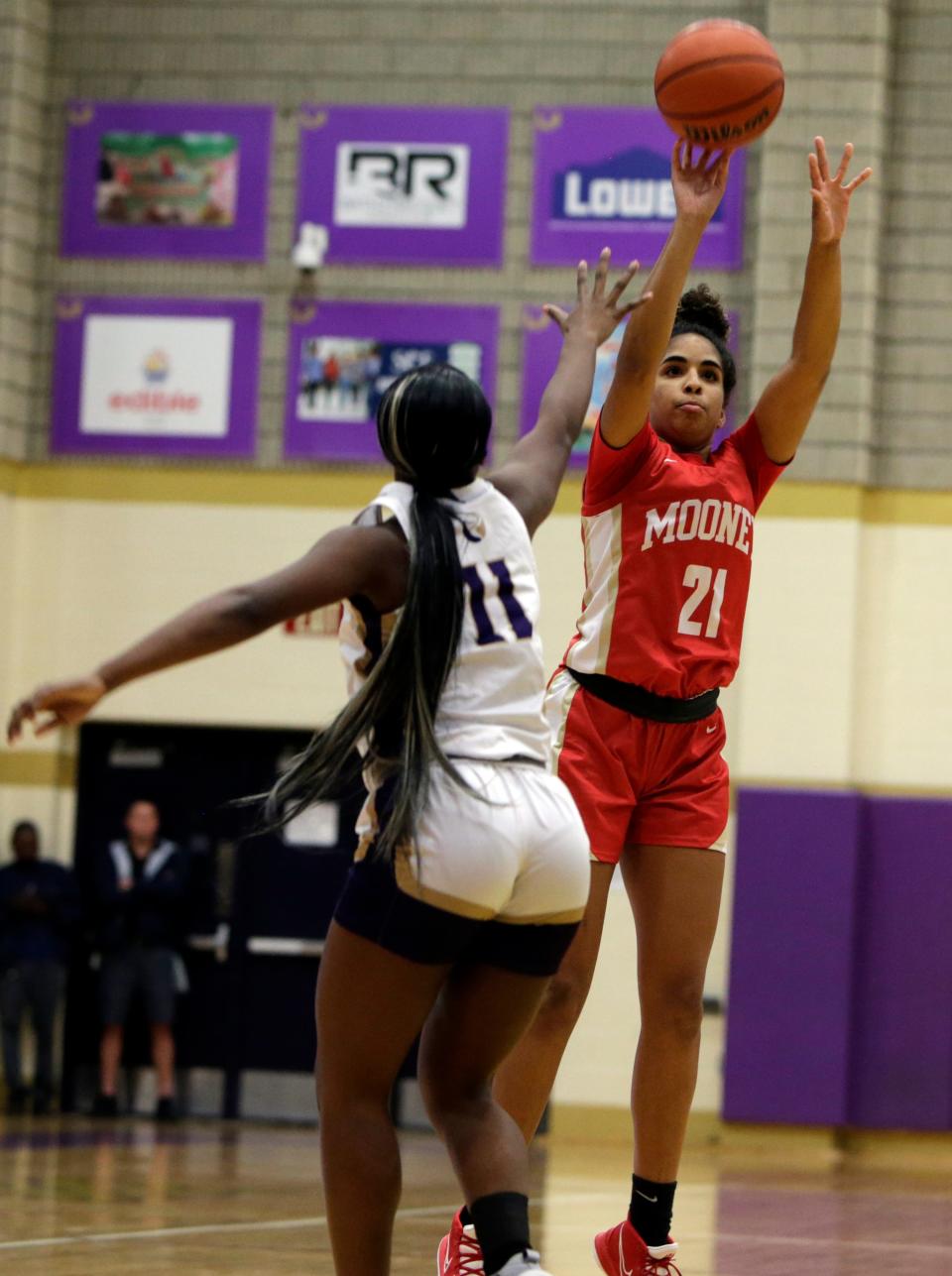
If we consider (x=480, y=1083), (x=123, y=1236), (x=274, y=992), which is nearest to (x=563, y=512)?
(x=274, y=992)

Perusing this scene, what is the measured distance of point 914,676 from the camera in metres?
11.2

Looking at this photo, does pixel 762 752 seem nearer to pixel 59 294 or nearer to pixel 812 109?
pixel 812 109

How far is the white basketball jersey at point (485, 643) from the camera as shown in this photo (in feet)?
11.1

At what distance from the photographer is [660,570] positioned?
4430mm

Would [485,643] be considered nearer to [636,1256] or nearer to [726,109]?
[726,109]

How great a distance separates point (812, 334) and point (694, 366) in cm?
28

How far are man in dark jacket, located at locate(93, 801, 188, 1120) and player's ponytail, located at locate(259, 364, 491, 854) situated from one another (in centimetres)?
818

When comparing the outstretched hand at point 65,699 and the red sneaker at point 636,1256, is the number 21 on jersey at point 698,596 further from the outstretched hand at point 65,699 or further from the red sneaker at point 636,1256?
the outstretched hand at point 65,699

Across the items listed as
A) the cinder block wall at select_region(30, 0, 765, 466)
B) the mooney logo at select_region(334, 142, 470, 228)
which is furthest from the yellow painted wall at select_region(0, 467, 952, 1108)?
the mooney logo at select_region(334, 142, 470, 228)

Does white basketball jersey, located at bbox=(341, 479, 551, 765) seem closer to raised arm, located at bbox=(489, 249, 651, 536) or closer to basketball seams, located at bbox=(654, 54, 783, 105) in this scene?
raised arm, located at bbox=(489, 249, 651, 536)

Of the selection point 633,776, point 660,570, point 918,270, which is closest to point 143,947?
point 918,270

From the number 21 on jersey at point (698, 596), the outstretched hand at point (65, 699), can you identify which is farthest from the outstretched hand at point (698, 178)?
the outstretched hand at point (65, 699)

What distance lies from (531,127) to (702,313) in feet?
24.0

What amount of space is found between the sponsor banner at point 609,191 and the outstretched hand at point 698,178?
725cm
